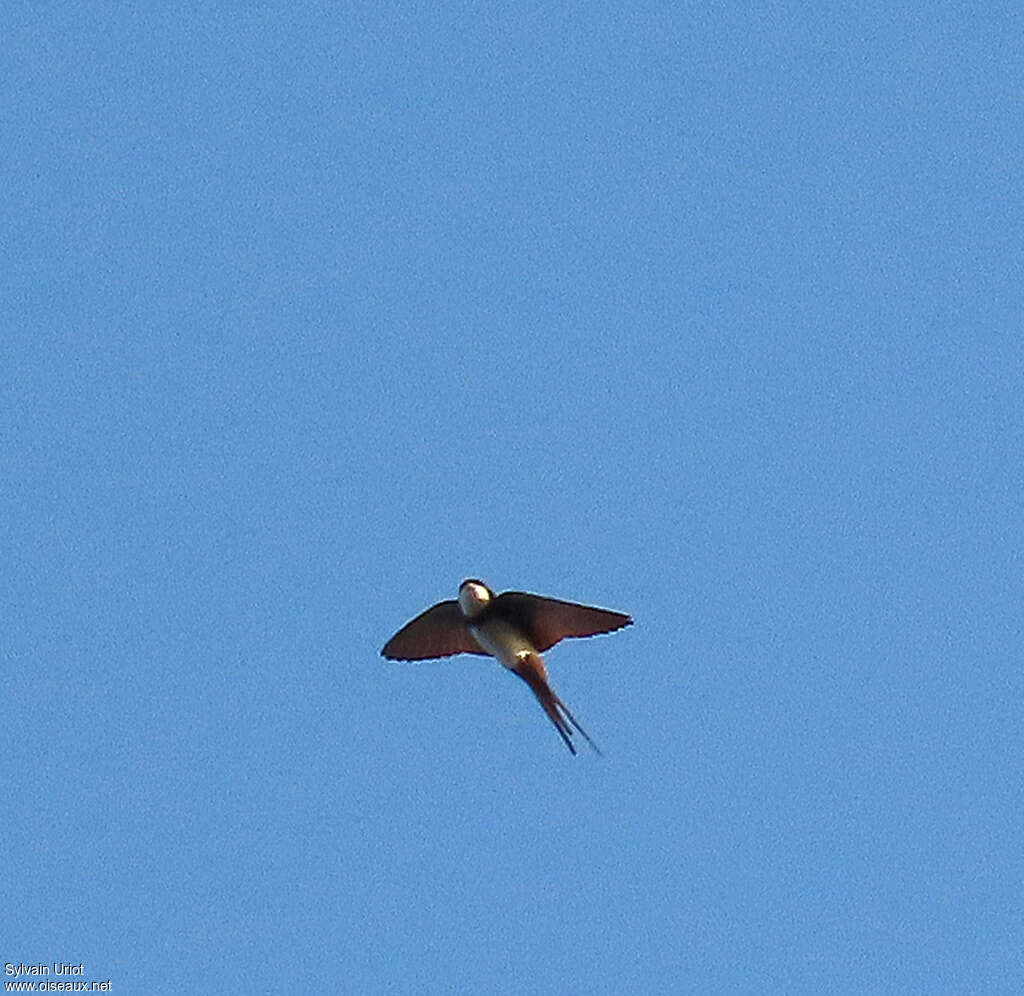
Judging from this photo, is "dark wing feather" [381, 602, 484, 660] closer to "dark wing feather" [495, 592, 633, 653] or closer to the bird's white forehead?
the bird's white forehead

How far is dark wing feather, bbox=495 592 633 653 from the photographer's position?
1538 centimetres

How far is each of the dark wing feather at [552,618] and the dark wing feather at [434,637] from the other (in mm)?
604

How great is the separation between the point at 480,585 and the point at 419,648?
1.00m

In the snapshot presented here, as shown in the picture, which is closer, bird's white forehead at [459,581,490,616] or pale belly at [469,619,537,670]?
pale belly at [469,619,537,670]

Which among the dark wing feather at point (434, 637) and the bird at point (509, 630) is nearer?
the bird at point (509, 630)

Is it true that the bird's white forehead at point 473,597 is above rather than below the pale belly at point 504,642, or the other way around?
above

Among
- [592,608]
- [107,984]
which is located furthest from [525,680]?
[107,984]

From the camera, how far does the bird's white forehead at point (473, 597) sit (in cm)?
1608

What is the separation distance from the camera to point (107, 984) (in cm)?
1598

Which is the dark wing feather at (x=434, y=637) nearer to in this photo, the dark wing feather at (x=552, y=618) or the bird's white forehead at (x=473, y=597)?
the bird's white forehead at (x=473, y=597)

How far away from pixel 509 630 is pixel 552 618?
0.48 m

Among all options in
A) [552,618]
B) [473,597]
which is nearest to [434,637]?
[473,597]

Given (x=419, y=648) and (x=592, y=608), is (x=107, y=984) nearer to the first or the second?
(x=419, y=648)

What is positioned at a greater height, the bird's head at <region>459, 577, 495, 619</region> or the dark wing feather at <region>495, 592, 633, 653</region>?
→ the bird's head at <region>459, 577, 495, 619</region>
